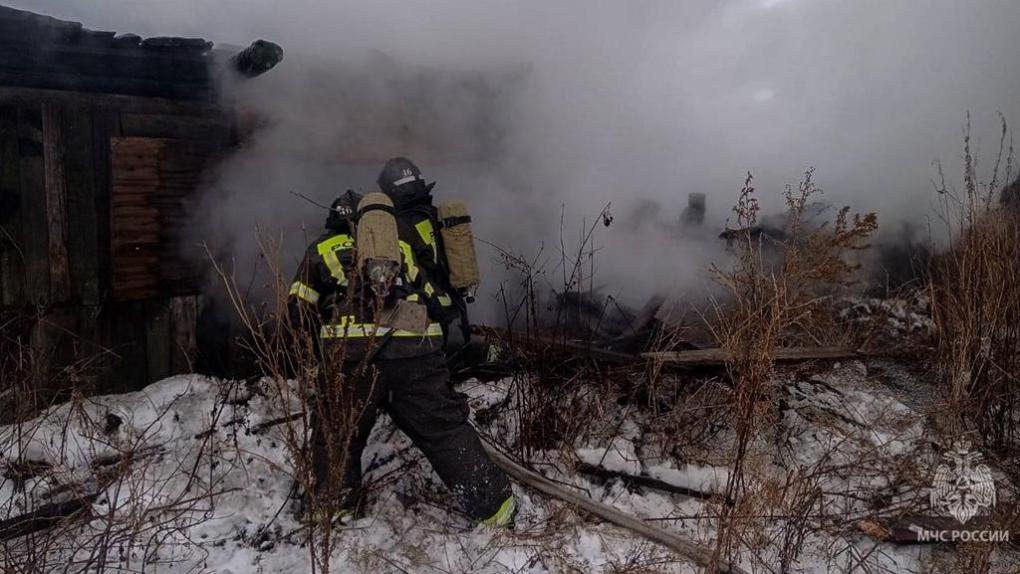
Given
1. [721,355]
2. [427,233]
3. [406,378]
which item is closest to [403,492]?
[406,378]

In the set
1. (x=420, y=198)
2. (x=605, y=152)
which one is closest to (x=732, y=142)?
(x=605, y=152)

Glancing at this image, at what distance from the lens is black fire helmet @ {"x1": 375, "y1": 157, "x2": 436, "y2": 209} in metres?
3.67

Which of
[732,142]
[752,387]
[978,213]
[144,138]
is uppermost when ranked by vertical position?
[732,142]

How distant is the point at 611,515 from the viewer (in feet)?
11.2

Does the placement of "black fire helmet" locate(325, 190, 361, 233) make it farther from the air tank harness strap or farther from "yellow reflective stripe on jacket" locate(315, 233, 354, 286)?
the air tank harness strap

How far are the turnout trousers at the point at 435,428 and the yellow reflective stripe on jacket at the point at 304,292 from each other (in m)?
0.53

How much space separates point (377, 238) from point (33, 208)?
2966 mm

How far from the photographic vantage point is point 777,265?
20.2ft

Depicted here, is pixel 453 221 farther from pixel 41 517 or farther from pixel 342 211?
pixel 41 517

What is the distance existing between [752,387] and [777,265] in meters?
3.82

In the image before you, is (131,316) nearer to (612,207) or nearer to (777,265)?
(612,207)

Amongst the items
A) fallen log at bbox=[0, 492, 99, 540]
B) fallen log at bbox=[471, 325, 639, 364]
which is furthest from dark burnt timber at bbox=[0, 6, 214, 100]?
fallen log at bbox=[471, 325, 639, 364]

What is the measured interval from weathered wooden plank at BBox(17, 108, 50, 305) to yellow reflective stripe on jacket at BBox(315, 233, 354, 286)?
250cm

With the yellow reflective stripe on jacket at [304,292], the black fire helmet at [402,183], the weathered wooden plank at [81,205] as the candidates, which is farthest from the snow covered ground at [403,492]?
the black fire helmet at [402,183]
